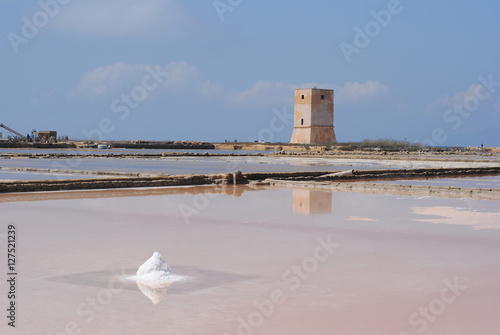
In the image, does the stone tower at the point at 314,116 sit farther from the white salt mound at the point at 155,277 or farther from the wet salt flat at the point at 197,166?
the white salt mound at the point at 155,277

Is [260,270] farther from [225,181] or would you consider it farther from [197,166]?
[197,166]

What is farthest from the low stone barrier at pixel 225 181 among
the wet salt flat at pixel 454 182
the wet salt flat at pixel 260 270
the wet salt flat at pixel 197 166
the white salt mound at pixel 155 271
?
the white salt mound at pixel 155 271

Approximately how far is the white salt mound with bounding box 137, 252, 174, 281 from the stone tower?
43245mm

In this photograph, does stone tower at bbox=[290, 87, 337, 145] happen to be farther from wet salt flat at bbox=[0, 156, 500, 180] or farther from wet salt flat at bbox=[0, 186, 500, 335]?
wet salt flat at bbox=[0, 186, 500, 335]

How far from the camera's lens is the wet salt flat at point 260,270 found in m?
3.27

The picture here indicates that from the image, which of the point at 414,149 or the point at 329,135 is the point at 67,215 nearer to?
the point at 329,135

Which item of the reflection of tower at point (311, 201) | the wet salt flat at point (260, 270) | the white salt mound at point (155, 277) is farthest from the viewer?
the reflection of tower at point (311, 201)

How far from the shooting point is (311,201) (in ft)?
29.8

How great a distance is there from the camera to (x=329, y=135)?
4938cm

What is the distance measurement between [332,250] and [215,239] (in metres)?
1.06

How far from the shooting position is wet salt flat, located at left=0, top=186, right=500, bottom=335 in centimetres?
327

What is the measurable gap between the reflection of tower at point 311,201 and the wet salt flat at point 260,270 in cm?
12

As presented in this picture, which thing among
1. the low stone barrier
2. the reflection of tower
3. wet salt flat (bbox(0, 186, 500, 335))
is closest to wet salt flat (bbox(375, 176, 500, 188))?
the low stone barrier

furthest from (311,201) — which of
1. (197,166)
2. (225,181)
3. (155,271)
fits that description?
(197,166)
